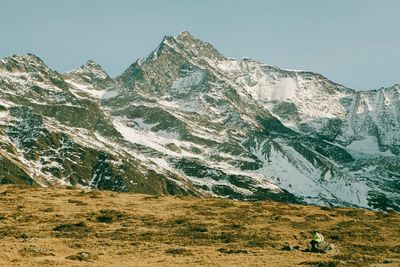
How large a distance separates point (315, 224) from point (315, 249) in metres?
13.9

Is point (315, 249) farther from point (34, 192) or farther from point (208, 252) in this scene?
point (34, 192)

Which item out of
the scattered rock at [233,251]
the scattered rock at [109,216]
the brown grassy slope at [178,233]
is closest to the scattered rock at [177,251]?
the brown grassy slope at [178,233]

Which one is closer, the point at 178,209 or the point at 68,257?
the point at 68,257

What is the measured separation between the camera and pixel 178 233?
5419cm

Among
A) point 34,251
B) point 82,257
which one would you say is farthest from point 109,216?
point 82,257

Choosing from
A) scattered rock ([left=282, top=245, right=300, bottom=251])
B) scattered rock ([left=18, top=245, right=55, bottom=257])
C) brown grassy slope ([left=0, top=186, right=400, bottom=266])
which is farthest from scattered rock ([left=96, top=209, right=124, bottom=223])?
scattered rock ([left=282, top=245, right=300, bottom=251])

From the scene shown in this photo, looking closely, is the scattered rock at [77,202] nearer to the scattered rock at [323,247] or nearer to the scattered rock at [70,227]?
the scattered rock at [70,227]

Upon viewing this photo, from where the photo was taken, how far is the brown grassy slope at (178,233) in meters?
43.1

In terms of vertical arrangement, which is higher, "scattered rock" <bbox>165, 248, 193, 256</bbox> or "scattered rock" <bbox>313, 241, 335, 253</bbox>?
"scattered rock" <bbox>313, 241, 335, 253</bbox>

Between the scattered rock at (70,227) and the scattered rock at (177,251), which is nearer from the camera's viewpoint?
the scattered rock at (177,251)

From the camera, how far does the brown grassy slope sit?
141 ft

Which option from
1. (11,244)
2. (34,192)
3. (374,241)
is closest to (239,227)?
(374,241)

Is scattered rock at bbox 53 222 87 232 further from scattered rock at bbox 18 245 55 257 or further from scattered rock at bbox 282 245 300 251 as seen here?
scattered rock at bbox 282 245 300 251

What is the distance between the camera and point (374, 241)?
5228 centimetres
